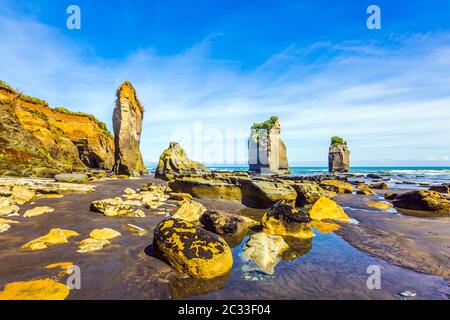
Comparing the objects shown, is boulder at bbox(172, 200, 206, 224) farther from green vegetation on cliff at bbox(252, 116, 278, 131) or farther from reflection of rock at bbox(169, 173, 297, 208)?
green vegetation on cliff at bbox(252, 116, 278, 131)

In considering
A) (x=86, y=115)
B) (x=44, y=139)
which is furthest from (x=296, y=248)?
(x=86, y=115)

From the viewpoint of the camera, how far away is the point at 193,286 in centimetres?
377

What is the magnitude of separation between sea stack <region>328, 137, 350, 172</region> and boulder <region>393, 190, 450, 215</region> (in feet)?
199

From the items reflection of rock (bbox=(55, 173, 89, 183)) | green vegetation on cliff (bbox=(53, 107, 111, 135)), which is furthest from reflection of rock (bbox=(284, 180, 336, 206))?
green vegetation on cliff (bbox=(53, 107, 111, 135))

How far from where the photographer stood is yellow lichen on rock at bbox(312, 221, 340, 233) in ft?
25.2

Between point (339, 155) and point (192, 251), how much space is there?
73.1 metres

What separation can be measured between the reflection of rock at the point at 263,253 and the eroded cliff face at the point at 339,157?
231 feet

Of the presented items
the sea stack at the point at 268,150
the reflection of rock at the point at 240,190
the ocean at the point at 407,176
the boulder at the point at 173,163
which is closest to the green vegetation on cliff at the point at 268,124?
the sea stack at the point at 268,150

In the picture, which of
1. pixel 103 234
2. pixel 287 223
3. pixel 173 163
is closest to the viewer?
pixel 103 234

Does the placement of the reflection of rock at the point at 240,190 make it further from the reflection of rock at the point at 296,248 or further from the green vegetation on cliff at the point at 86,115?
the green vegetation on cliff at the point at 86,115

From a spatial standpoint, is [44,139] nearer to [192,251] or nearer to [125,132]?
[125,132]

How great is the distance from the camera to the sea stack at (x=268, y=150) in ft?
207
